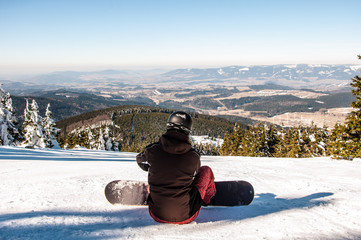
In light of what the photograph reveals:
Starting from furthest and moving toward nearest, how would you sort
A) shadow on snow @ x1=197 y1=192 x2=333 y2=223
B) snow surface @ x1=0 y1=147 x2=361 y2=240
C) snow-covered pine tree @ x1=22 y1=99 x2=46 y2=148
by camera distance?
1. snow-covered pine tree @ x1=22 y1=99 x2=46 y2=148
2. shadow on snow @ x1=197 y1=192 x2=333 y2=223
3. snow surface @ x1=0 y1=147 x2=361 y2=240

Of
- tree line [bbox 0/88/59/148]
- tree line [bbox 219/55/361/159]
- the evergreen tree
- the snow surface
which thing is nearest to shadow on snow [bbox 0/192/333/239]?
the snow surface

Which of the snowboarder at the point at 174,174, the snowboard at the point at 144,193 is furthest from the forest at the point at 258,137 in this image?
the snowboarder at the point at 174,174

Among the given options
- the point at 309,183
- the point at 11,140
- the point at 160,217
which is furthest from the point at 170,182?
the point at 11,140

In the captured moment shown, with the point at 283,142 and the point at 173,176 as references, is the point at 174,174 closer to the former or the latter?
the point at 173,176

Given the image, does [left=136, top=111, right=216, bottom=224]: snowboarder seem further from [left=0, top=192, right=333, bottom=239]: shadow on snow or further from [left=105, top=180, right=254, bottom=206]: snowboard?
[left=105, top=180, right=254, bottom=206]: snowboard

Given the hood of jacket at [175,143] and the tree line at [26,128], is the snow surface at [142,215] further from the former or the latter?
the tree line at [26,128]

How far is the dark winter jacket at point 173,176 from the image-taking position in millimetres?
3686

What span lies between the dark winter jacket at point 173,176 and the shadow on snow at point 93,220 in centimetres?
47

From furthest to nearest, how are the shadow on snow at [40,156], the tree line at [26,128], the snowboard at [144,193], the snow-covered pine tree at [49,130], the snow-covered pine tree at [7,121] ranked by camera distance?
the snow-covered pine tree at [49,130] < the tree line at [26,128] < the snow-covered pine tree at [7,121] < the shadow on snow at [40,156] < the snowboard at [144,193]

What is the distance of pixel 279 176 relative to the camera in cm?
909

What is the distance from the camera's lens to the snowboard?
191 inches

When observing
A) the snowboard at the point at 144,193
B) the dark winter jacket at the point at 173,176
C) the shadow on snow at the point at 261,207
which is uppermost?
the dark winter jacket at the point at 173,176

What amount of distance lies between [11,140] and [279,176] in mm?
37379

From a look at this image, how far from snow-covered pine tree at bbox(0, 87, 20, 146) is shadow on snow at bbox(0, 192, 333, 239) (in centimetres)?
3494
